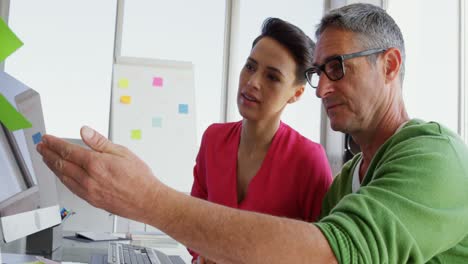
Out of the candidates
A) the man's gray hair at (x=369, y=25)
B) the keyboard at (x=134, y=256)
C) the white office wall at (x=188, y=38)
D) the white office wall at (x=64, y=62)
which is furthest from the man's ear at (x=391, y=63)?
the white office wall at (x=64, y=62)

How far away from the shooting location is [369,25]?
3.76 ft

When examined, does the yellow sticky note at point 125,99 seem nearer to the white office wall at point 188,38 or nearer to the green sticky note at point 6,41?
the white office wall at point 188,38

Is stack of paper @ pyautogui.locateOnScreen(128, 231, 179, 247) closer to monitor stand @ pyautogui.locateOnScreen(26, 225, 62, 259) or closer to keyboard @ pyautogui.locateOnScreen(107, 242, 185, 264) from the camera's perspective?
keyboard @ pyautogui.locateOnScreen(107, 242, 185, 264)

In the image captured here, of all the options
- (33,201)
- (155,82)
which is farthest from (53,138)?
(155,82)

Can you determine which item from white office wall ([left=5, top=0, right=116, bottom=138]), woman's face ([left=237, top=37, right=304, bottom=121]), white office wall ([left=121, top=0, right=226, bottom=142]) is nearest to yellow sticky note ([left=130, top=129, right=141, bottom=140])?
white office wall ([left=5, top=0, right=116, bottom=138])

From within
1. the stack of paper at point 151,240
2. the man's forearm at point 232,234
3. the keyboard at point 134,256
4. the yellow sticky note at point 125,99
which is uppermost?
the yellow sticky note at point 125,99

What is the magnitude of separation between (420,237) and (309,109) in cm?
355

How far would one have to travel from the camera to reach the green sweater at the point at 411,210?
2.46ft

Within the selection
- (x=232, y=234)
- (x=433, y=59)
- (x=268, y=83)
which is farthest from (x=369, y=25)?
(x=433, y=59)

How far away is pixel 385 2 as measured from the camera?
11.4 feet

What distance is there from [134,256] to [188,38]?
3.04 m

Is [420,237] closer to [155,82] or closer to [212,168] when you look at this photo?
[212,168]

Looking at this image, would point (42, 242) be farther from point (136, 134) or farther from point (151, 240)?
point (136, 134)

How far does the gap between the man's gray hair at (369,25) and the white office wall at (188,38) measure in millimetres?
3035
